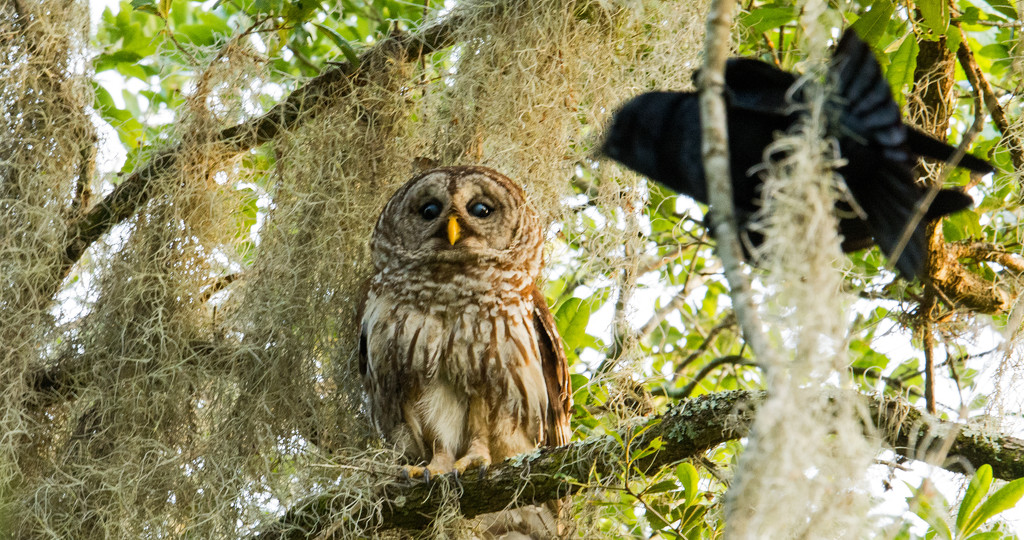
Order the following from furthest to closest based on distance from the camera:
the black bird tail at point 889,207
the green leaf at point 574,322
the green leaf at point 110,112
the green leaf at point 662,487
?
the green leaf at point 110,112
the green leaf at point 574,322
the green leaf at point 662,487
the black bird tail at point 889,207

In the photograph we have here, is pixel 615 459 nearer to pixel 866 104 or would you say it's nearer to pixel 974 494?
pixel 974 494

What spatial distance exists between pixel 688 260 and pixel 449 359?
5.84ft

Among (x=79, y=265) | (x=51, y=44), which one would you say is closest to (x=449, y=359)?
(x=79, y=265)

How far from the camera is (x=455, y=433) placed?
3.01 m

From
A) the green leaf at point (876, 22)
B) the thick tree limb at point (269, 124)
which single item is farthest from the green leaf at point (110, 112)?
the green leaf at point (876, 22)

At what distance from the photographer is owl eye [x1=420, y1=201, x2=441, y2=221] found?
3.14m

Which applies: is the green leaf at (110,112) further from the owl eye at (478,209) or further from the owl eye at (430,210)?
the owl eye at (478,209)

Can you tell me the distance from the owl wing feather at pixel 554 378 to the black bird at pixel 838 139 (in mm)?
780

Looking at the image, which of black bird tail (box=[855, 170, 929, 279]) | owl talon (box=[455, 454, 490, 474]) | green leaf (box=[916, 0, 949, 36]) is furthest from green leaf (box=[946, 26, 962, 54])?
owl talon (box=[455, 454, 490, 474])

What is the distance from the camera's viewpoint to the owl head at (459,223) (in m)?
3.11

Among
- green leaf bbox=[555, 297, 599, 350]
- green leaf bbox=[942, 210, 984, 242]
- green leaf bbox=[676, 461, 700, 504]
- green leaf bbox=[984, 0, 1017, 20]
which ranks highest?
green leaf bbox=[984, 0, 1017, 20]

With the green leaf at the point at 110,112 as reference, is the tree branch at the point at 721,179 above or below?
above

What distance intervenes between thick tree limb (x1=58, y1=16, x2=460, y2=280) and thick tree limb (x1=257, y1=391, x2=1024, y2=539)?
1358mm

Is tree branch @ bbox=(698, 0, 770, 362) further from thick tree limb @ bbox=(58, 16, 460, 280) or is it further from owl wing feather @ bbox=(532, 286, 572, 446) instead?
thick tree limb @ bbox=(58, 16, 460, 280)
